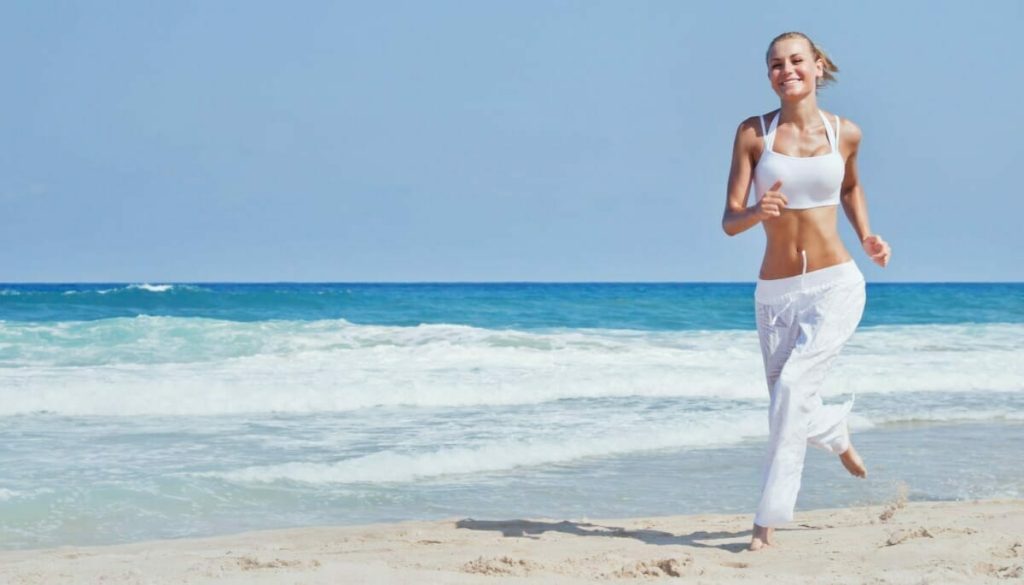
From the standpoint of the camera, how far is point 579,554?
14.3 feet

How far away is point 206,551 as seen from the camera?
181 inches

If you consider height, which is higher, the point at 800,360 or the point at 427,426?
the point at 800,360

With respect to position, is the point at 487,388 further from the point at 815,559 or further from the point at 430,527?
the point at 815,559

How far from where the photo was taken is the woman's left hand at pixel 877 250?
423 centimetres

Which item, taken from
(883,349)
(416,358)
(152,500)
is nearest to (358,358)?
(416,358)

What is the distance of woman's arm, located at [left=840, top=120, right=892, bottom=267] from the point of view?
4250 millimetres

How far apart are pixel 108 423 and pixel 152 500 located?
11.5 feet

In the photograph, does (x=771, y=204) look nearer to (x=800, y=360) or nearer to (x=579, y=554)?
(x=800, y=360)

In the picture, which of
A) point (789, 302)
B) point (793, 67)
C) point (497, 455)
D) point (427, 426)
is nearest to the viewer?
point (793, 67)

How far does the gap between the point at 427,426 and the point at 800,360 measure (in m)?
5.07

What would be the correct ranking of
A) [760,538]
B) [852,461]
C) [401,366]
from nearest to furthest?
[760,538] < [852,461] < [401,366]

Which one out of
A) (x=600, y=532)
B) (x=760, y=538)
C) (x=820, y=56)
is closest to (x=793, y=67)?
(x=820, y=56)

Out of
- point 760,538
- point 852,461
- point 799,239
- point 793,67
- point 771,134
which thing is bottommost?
point 760,538

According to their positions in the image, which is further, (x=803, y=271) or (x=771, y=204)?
(x=803, y=271)
